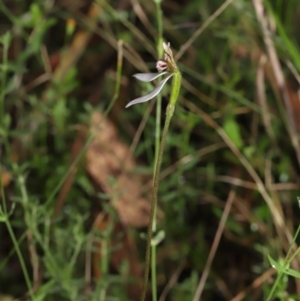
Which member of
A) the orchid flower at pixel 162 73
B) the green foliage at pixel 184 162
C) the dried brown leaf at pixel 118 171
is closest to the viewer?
the orchid flower at pixel 162 73

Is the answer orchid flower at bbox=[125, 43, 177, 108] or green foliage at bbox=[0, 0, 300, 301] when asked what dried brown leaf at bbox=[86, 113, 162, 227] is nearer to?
green foliage at bbox=[0, 0, 300, 301]

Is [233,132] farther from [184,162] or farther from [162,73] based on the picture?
[162,73]

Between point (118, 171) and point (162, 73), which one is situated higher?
point (162, 73)

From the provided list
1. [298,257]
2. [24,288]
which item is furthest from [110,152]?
[298,257]

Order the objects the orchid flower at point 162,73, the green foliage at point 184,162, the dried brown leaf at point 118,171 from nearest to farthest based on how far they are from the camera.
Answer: the orchid flower at point 162,73 < the green foliage at point 184,162 < the dried brown leaf at point 118,171

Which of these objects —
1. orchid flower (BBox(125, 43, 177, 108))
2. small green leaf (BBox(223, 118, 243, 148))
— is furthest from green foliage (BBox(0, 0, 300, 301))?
orchid flower (BBox(125, 43, 177, 108))

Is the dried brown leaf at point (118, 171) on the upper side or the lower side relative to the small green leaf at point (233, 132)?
lower

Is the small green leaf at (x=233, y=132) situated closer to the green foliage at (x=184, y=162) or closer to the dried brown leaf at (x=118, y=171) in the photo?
the green foliage at (x=184, y=162)

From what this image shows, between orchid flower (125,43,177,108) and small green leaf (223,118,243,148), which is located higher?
orchid flower (125,43,177,108)

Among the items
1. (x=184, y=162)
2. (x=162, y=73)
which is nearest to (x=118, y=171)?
(x=184, y=162)

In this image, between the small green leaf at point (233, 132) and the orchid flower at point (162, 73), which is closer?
the orchid flower at point (162, 73)

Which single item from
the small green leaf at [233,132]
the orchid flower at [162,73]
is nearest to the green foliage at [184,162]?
the small green leaf at [233,132]
